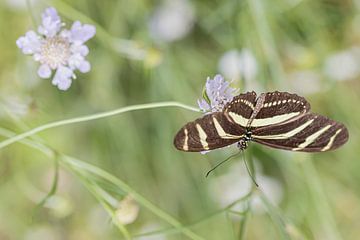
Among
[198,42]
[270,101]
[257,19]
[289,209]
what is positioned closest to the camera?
[270,101]

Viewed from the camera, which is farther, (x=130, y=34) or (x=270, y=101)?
(x=130, y=34)

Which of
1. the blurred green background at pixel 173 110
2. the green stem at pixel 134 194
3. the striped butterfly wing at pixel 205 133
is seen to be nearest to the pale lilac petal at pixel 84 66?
the green stem at pixel 134 194

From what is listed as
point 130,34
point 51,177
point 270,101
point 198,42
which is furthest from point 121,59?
point 270,101

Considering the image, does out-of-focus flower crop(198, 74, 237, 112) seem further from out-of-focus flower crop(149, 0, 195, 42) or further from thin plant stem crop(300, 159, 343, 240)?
out-of-focus flower crop(149, 0, 195, 42)

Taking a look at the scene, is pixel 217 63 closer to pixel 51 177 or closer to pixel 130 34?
pixel 130 34

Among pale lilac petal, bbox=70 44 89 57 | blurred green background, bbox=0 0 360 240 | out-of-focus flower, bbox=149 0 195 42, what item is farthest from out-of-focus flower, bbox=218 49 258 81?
pale lilac petal, bbox=70 44 89 57

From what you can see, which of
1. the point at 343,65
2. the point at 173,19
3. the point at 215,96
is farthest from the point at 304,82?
the point at 215,96

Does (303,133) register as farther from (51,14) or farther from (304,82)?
(304,82)
